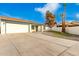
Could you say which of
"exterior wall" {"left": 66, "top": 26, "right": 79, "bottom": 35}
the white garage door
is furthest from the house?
the white garage door

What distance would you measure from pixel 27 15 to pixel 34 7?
1.33 meters

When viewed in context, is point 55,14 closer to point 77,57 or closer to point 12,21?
point 12,21

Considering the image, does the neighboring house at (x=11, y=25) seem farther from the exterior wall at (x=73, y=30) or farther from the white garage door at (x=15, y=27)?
the exterior wall at (x=73, y=30)

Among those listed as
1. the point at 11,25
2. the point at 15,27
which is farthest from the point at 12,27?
the point at 15,27

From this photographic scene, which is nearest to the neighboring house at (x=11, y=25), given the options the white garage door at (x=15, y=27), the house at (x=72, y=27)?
the white garage door at (x=15, y=27)

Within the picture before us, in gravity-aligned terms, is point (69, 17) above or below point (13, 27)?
above

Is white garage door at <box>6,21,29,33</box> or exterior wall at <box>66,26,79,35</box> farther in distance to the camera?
white garage door at <box>6,21,29,33</box>

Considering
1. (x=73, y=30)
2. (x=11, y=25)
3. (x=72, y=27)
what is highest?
(x=11, y=25)

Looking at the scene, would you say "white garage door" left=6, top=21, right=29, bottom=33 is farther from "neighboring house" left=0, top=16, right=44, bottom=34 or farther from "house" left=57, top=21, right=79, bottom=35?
"house" left=57, top=21, right=79, bottom=35

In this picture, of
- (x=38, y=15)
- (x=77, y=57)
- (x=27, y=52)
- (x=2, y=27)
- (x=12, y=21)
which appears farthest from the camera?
(x=12, y=21)

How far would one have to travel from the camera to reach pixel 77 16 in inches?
454

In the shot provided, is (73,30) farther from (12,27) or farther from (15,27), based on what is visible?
(12,27)

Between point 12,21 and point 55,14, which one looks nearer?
point 55,14

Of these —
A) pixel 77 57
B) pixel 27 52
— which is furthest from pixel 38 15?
pixel 77 57
